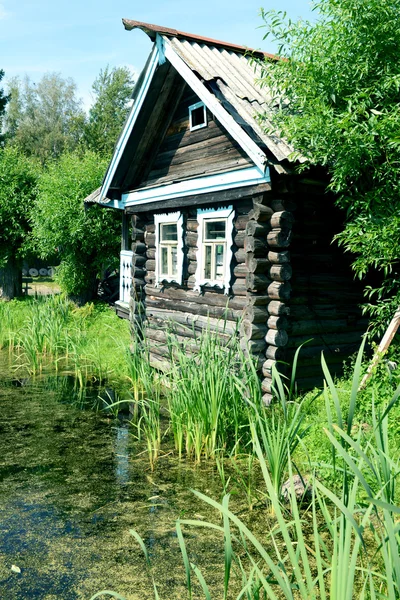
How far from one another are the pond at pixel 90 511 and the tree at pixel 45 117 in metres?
36.1

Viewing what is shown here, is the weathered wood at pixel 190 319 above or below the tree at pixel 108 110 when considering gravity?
below

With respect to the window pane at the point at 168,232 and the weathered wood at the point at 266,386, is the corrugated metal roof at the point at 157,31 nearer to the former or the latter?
the window pane at the point at 168,232

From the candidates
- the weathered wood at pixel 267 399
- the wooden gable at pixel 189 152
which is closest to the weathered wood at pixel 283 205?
the wooden gable at pixel 189 152

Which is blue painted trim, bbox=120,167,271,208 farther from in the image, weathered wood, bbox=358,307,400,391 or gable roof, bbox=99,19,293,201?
weathered wood, bbox=358,307,400,391

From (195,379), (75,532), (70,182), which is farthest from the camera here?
(70,182)

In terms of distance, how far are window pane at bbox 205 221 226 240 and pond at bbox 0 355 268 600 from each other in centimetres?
318

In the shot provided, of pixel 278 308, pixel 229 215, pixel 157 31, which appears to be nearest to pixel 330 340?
pixel 278 308

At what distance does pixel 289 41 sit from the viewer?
577cm

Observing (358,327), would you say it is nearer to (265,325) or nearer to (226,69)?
(265,325)

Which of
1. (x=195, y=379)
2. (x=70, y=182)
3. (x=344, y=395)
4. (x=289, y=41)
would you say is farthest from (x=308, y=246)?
(x=70, y=182)

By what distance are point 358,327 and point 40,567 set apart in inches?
224

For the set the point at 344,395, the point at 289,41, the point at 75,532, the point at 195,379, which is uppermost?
the point at 289,41

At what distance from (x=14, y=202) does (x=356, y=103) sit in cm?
1281

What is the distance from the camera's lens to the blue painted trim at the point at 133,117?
26.0ft
